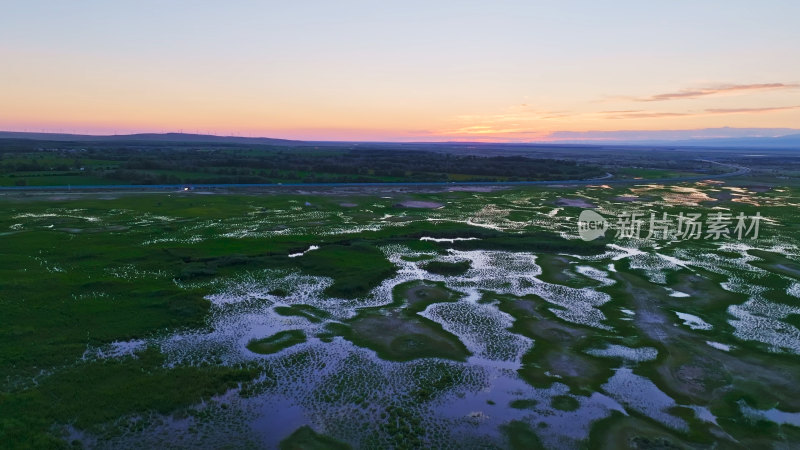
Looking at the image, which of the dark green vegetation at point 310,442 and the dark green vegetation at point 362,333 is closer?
the dark green vegetation at point 310,442

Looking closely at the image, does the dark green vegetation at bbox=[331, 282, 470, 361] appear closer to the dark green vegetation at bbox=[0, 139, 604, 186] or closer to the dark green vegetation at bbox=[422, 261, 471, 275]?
the dark green vegetation at bbox=[422, 261, 471, 275]

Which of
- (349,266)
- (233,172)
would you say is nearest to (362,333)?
(349,266)

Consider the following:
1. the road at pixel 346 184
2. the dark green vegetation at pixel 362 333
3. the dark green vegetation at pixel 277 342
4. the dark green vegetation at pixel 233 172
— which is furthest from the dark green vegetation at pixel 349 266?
the dark green vegetation at pixel 233 172

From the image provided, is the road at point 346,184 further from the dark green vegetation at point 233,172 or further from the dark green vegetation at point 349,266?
the dark green vegetation at point 349,266

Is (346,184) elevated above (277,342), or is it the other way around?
(346,184)

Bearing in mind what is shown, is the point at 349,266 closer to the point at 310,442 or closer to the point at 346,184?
the point at 310,442

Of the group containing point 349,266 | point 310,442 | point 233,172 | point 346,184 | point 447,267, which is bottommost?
point 310,442

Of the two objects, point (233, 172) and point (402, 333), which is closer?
point (402, 333)

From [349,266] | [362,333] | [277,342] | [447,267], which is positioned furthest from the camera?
[447,267]
